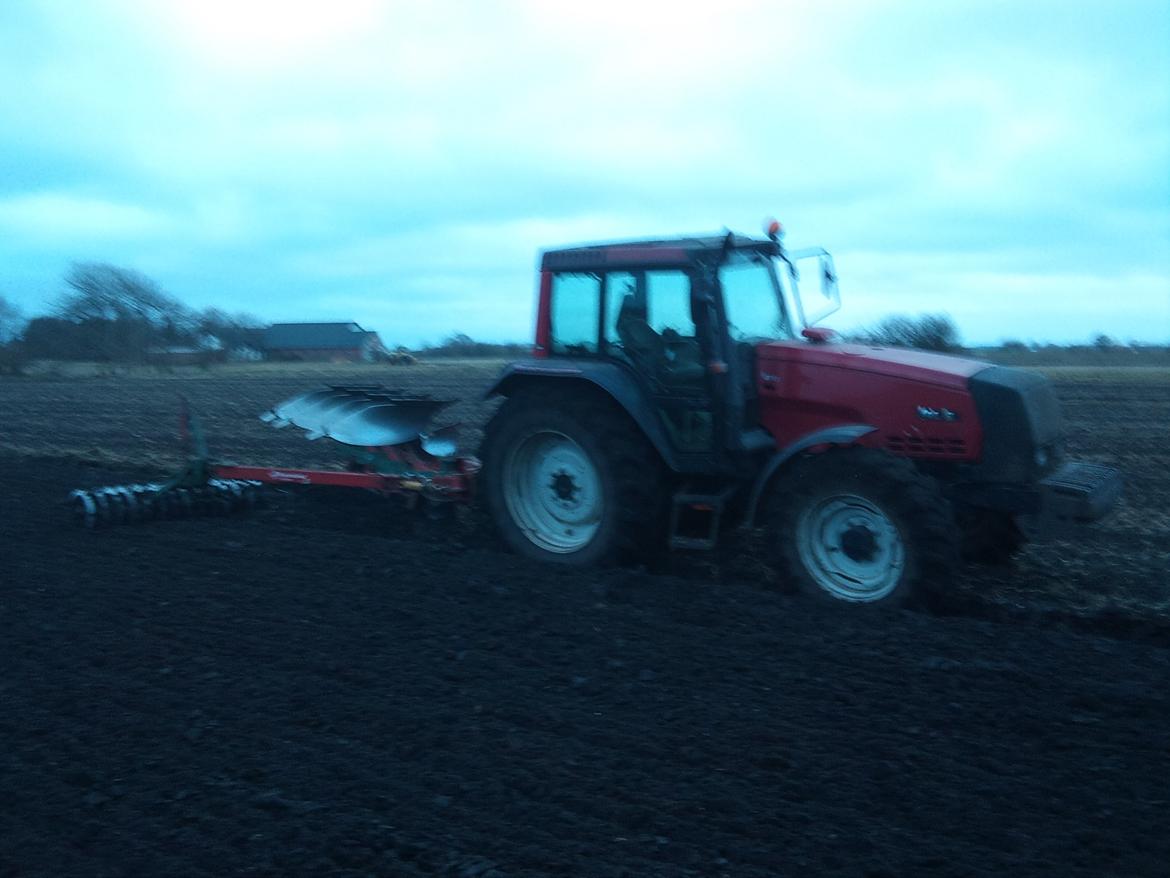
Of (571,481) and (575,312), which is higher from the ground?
(575,312)

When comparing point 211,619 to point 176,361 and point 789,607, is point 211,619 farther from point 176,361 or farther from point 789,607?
point 176,361

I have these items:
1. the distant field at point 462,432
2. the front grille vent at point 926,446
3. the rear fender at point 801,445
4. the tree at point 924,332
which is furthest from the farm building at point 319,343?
the front grille vent at point 926,446

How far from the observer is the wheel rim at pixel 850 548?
20.2 feet

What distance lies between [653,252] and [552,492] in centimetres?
180

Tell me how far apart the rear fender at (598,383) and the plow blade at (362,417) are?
160 centimetres

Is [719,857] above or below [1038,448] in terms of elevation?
below

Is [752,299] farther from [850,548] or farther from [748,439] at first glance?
[850,548]

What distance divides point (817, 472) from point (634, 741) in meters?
2.40

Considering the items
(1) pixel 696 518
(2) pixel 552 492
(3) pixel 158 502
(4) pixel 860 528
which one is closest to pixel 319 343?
(3) pixel 158 502

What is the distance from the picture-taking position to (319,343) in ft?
128

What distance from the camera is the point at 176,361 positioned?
3756 cm

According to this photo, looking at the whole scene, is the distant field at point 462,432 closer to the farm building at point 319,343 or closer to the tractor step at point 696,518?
the tractor step at point 696,518

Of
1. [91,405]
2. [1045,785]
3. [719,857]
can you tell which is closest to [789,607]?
[1045,785]

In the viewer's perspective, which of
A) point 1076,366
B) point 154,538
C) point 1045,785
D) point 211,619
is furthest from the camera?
point 1076,366
